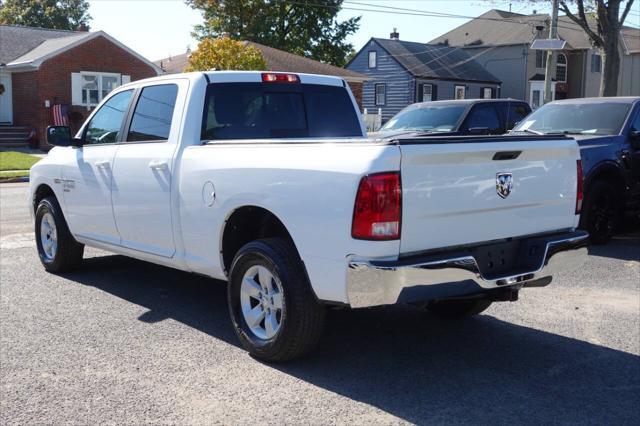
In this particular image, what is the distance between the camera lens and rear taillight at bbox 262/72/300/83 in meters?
5.95

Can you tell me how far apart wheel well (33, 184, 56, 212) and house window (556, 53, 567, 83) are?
52960mm

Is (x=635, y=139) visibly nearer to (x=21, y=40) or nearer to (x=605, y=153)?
(x=605, y=153)

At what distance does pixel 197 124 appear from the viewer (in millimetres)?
5496

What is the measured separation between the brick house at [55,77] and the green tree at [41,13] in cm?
3965

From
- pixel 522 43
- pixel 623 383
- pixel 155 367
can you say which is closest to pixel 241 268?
pixel 155 367

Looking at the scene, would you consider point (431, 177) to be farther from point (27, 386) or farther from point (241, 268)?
point (27, 386)

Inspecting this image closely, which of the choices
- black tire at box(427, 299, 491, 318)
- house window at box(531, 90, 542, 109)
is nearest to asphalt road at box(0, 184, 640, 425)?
black tire at box(427, 299, 491, 318)

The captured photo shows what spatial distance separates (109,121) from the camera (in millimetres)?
6641

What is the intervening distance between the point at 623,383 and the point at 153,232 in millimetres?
3528

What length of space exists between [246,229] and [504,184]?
5.90 feet

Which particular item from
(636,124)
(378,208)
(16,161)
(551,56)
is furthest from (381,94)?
(378,208)

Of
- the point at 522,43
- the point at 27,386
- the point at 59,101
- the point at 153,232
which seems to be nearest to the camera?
the point at 27,386

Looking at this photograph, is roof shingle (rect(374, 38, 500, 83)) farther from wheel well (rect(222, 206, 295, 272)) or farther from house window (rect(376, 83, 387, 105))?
wheel well (rect(222, 206, 295, 272))

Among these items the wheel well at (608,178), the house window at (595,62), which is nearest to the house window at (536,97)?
the house window at (595,62)
